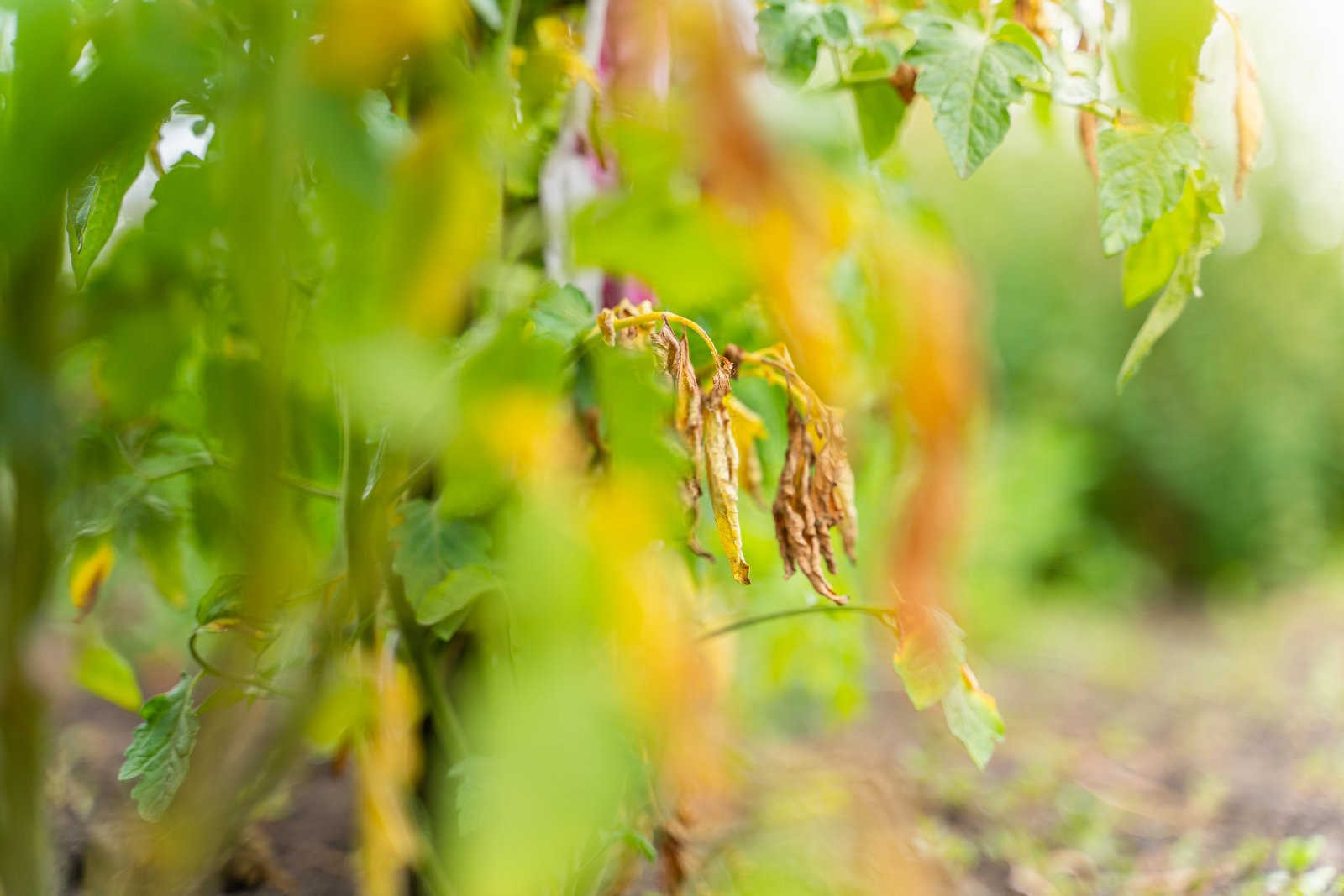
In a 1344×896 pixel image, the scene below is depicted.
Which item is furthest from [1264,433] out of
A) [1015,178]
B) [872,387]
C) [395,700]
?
[395,700]

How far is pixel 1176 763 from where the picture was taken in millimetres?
2002

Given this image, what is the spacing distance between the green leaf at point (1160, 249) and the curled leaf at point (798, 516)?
0.89ft

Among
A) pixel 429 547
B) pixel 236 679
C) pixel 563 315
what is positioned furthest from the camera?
pixel 429 547

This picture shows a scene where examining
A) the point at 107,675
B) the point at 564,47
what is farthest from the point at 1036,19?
the point at 107,675

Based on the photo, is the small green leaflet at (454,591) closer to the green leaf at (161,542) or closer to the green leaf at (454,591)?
the green leaf at (454,591)

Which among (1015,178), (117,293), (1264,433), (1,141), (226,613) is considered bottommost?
(1264,433)

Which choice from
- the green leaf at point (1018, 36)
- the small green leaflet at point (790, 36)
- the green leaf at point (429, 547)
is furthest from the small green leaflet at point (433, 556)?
the green leaf at point (1018, 36)

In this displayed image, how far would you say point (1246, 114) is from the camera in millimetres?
722

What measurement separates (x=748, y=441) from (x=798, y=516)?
0.55ft

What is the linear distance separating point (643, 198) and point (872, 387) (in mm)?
669

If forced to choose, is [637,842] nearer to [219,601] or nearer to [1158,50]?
[219,601]

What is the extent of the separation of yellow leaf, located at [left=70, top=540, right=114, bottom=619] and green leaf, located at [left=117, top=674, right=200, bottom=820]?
0.29 meters

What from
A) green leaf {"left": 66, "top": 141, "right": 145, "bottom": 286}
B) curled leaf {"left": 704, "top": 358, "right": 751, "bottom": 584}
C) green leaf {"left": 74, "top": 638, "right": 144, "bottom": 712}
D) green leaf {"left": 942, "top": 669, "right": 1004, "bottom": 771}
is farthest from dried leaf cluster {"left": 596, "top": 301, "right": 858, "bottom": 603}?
green leaf {"left": 74, "top": 638, "right": 144, "bottom": 712}

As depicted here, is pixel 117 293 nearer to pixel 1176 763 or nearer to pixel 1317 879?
pixel 1317 879
